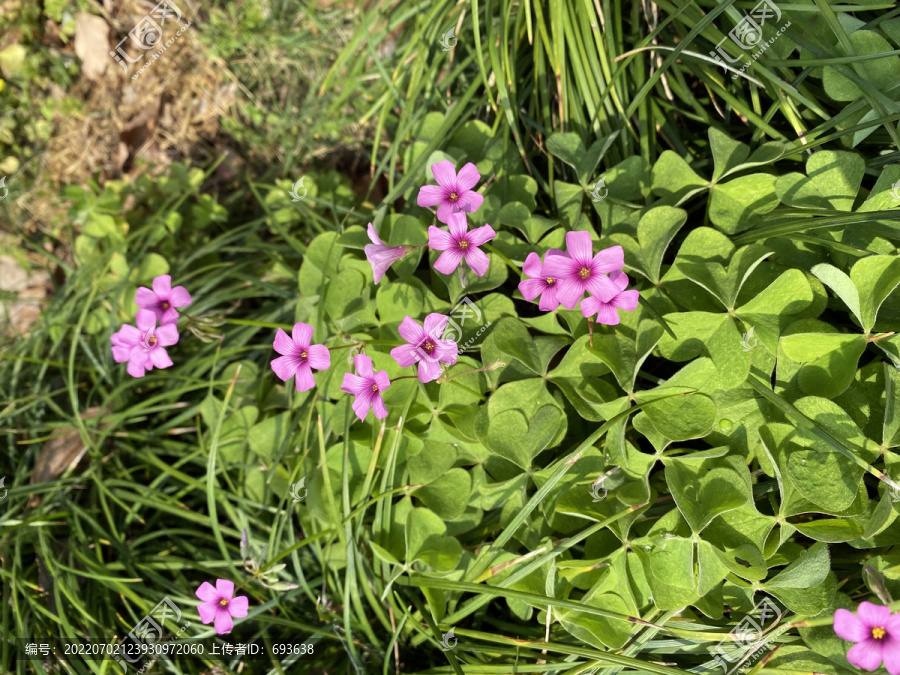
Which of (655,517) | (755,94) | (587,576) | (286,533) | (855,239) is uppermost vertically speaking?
(755,94)

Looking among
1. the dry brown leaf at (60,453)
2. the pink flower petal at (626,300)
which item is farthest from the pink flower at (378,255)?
the dry brown leaf at (60,453)

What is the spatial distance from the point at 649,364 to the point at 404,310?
733 mm

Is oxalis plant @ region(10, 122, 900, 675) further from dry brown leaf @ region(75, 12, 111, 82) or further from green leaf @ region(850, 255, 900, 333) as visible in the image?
dry brown leaf @ region(75, 12, 111, 82)

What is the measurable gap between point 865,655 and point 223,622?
1.53m

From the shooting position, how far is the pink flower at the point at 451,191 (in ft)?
4.45

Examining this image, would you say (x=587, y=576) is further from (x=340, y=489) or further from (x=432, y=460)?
(x=340, y=489)

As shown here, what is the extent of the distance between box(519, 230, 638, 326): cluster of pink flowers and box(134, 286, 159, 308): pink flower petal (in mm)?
1120

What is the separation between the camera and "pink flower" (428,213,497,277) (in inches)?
50.3

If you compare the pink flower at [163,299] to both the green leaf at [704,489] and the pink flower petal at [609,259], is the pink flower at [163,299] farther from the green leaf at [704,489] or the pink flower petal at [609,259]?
the green leaf at [704,489]

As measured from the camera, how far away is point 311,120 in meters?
2.71

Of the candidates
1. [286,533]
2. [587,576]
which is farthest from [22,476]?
[587,576]

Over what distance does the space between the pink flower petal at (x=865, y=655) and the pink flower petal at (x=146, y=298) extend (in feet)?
6.11

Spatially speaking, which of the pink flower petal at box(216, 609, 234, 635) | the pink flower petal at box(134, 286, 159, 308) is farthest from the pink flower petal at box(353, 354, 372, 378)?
the pink flower petal at box(216, 609, 234, 635)

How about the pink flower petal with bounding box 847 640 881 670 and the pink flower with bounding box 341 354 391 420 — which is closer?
the pink flower petal with bounding box 847 640 881 670
